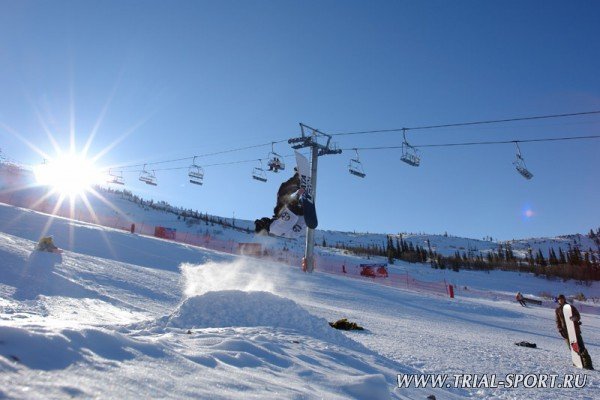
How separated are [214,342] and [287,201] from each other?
11417mm

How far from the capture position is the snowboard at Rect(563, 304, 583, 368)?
791cm

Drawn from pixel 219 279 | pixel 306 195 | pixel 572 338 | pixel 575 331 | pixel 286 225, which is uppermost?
pixel 306 195

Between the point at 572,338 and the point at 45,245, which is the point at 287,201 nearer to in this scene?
the point at 45,245

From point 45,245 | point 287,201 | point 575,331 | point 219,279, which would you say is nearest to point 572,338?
point 575,331

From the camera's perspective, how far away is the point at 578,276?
7750cm

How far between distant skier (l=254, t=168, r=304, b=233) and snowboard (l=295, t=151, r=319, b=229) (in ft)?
0.72

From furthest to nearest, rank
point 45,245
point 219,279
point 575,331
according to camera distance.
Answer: point 219,279 < point 45,245 < point 575,331

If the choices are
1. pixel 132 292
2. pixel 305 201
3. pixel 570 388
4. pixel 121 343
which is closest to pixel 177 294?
pixel 132 292

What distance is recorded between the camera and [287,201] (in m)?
16.5

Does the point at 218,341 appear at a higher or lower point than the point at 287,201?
lower

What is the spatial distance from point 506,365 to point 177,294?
9.75 metres

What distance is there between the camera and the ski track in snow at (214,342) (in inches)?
123

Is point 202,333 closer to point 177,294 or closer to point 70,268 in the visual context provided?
point 177,294

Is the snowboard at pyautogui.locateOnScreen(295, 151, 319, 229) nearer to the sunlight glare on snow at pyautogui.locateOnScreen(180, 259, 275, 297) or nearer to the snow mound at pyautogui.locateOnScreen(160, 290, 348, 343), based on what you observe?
the sunlight glare on snow at pyautogui.locateOnScreen(180, 259, 275, 297)
